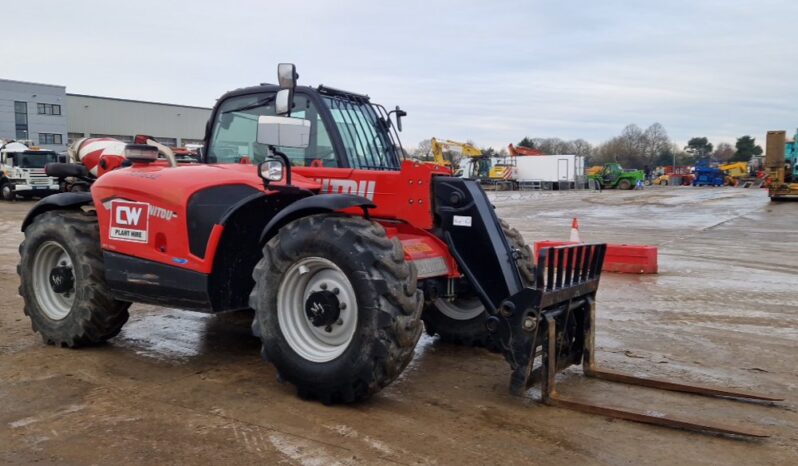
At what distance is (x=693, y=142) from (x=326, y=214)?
376 ft

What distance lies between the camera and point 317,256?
4273 millimetres

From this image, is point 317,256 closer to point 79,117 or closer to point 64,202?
point 64,202

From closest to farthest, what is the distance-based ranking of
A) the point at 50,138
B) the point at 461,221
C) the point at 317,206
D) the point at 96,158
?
the point at 317,206
the point at 461,221
the point at 96,158
the point at 50,138

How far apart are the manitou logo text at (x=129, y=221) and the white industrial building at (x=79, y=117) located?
55.9 m

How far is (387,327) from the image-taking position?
3990 millimetres

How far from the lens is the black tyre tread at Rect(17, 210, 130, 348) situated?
5.55m

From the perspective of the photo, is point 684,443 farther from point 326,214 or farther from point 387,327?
point 326,214

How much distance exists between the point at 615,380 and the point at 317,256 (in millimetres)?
2353

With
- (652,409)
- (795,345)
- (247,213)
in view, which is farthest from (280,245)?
(795,345)

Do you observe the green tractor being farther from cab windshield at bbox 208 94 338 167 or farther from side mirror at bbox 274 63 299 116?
side mirror at bbox 274 63 299 116

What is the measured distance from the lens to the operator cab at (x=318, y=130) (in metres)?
5.24

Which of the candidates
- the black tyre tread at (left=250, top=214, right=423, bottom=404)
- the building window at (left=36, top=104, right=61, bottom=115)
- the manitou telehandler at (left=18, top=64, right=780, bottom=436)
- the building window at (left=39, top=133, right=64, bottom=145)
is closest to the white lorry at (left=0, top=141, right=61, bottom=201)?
the manitou telehandler at (left=18, top=64, right=780, bottom=436)

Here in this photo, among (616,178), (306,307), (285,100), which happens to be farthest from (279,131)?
(616,178)

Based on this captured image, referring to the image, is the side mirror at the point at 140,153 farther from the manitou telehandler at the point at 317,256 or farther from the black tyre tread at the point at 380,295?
the black tyre tread at the point at 380,295
